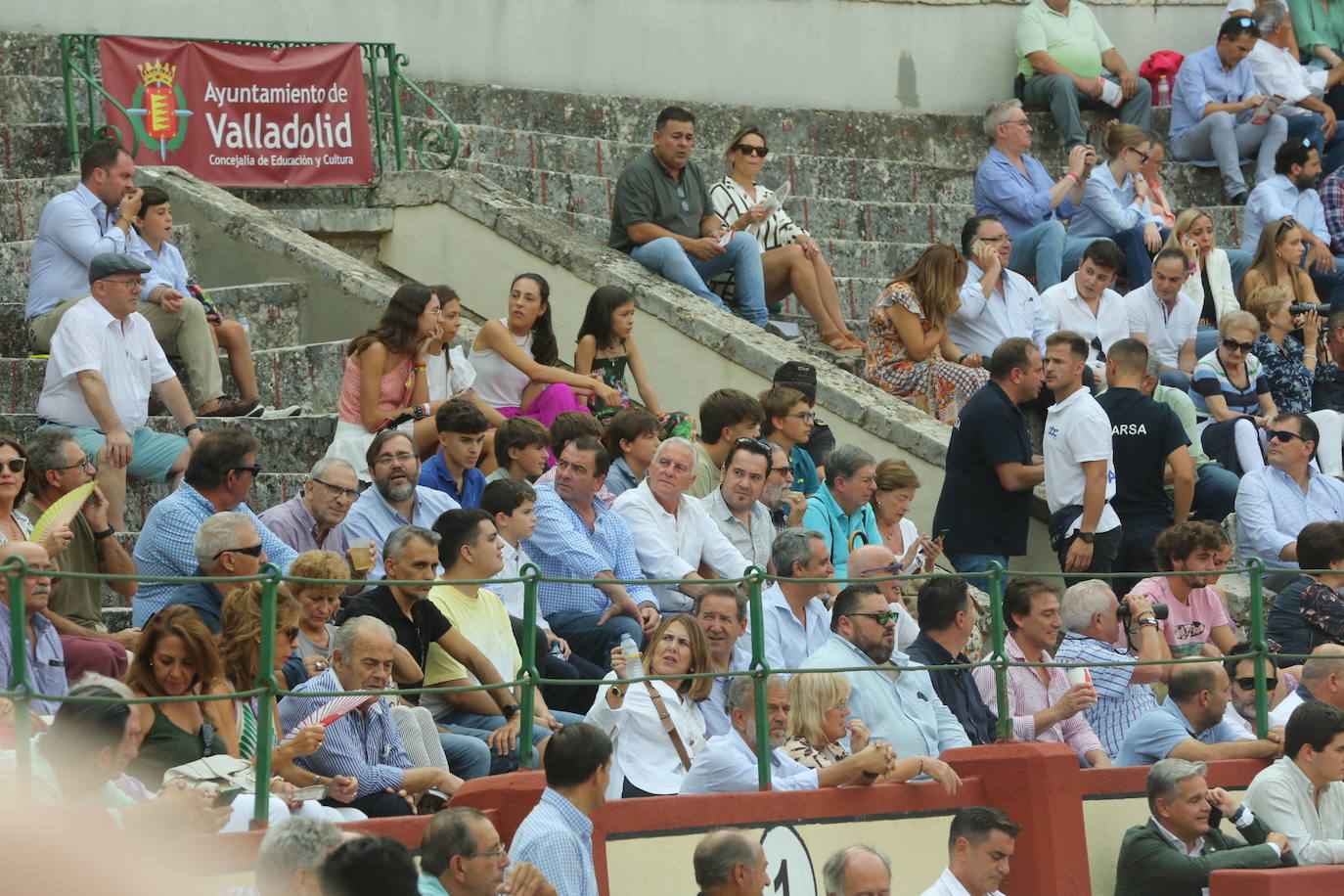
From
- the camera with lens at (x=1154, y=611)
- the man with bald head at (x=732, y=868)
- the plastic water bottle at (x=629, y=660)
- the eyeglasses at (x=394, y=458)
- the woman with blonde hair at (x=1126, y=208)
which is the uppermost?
the woman with blonde hair at (x=1126, y=208)

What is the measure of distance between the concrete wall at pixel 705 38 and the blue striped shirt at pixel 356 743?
26.4 ft

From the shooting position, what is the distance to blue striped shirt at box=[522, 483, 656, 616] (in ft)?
24.2

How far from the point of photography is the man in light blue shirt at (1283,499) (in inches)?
387

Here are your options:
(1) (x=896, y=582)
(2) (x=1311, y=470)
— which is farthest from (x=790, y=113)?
(1) (x=896, y=582)

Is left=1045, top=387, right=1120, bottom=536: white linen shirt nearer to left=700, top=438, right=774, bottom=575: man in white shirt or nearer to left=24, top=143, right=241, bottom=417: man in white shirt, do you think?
left=700, top=438, right=774, bottom=575: man in white shirt

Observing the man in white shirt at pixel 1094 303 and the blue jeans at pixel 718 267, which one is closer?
the blue jeans at pixel 718 267

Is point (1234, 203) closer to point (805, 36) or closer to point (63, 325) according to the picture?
point (805, 36)

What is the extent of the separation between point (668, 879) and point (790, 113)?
10355 millimetres

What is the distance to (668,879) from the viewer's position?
602 cm

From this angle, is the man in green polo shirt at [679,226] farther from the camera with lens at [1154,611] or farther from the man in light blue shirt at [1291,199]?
the man in light blue shirt at [1291,199]

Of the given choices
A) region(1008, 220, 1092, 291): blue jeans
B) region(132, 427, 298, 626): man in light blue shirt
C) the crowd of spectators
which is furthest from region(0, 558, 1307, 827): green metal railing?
region(1008, 220, 1092, 291): blue jeans

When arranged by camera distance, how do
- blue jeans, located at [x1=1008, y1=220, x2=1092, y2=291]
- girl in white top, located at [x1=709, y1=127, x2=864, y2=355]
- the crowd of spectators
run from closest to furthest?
the crowd of spectators
girl in white top, located at [x1=709, y1=127, x2=864, y2=355]
blue jeans, located at [x1=1008, y1=220, x2=1092, y2=291]

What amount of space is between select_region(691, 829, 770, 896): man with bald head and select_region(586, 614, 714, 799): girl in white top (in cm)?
91

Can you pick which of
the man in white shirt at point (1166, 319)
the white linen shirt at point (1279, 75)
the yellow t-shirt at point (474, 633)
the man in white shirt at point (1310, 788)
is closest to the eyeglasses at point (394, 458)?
the yellow t-shirt at point (474, 633)
